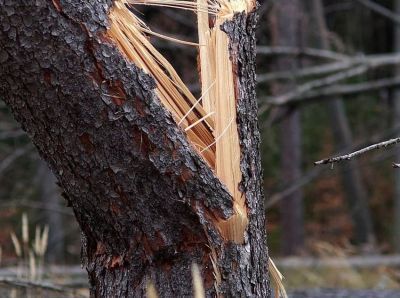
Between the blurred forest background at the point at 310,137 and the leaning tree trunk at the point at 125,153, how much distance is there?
1.14ft

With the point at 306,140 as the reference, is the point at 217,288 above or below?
below

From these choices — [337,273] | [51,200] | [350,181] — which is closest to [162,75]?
[337,273]

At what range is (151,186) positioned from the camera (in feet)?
6.30

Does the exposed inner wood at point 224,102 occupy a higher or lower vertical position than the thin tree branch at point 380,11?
lower

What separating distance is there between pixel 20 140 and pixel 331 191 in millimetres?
7127

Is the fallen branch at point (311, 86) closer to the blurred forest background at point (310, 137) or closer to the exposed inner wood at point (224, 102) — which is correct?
the blurred forest background at point (310, 137)

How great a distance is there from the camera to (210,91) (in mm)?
2074

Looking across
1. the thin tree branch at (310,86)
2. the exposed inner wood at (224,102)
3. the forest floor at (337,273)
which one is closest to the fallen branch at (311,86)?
the thin tree branch at (310,86)

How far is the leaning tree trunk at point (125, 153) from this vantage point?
5.91 ft

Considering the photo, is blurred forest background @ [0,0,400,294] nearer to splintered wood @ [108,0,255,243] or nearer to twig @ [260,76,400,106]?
twig @ [260,76,400,106]

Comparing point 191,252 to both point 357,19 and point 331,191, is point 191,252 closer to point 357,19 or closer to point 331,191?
point 357,19

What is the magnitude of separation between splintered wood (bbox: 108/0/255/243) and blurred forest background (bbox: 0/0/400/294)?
29cm

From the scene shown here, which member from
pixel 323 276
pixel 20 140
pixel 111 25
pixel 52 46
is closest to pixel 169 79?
pixel 111 25

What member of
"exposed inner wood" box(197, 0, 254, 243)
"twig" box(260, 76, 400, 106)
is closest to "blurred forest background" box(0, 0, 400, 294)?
"twig" box(260, 76, 400, 106)
